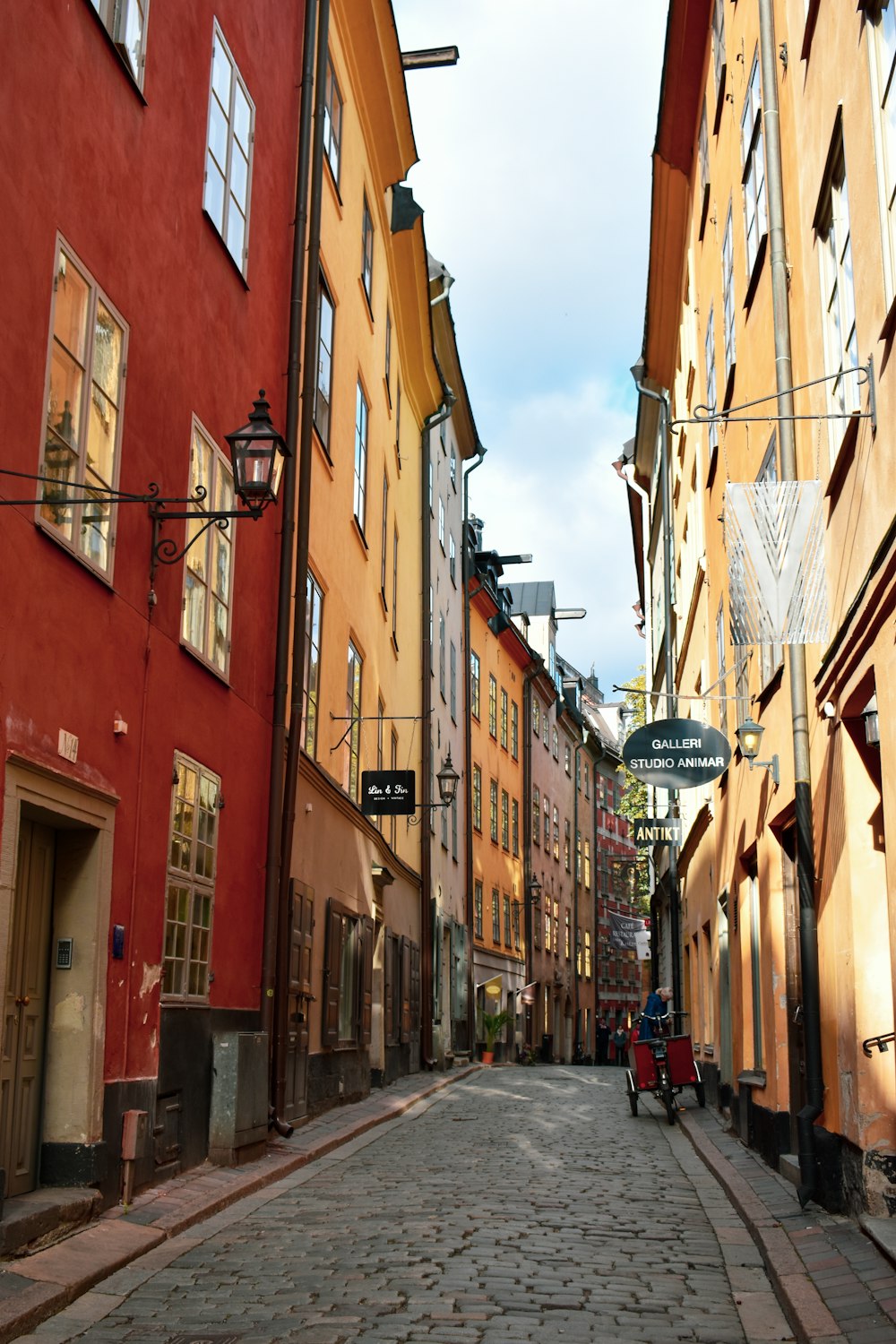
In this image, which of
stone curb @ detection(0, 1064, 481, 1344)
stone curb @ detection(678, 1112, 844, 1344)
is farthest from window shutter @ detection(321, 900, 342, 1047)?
stone curb @ detection(678, 1112, 844, 1344)

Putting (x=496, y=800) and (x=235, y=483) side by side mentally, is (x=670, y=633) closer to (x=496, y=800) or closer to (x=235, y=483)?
(x=496, y=800)

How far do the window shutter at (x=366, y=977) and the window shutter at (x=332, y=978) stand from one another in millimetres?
2123

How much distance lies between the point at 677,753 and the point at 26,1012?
6458mm

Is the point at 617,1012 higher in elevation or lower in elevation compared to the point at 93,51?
lower

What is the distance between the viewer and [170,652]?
10.4 m

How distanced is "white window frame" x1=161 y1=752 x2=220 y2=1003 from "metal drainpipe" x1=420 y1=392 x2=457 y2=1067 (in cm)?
1378

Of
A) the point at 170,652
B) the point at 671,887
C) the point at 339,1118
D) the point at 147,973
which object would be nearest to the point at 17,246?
the point at 170,652

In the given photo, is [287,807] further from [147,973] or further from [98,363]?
[98,363]

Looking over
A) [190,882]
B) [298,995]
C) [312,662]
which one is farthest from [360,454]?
[190,882]

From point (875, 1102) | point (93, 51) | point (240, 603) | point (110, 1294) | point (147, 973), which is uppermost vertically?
point (93, 51)

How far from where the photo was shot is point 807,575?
9438mm

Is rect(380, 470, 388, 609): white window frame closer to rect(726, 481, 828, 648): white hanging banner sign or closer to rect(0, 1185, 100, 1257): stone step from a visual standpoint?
rect(726, 481, 828, 648): white hanging banner sign

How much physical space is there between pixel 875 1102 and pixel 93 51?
7534 millimetres

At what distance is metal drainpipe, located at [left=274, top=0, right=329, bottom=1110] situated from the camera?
44.1 feet
